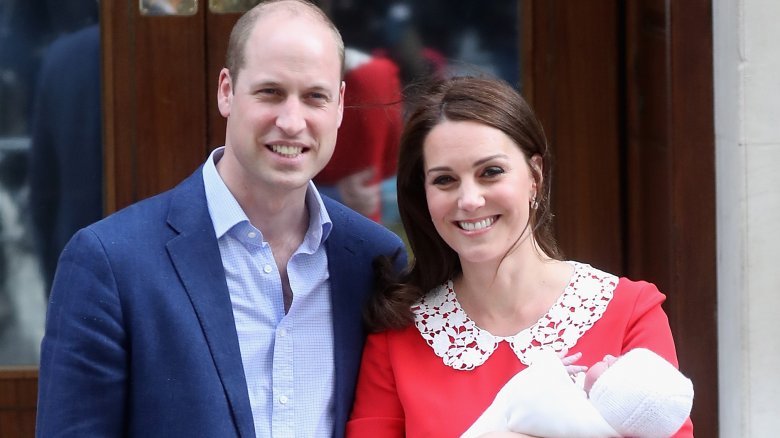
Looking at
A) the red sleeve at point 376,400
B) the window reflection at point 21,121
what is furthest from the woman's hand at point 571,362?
the window reflection at point 21,121

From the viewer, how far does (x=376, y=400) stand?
2.86 meters

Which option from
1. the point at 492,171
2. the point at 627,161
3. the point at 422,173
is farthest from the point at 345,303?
the point at 627,161

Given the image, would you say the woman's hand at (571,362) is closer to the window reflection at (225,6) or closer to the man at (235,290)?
the man at (235,290)

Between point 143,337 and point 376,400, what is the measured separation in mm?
543

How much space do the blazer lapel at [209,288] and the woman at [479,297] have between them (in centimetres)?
30

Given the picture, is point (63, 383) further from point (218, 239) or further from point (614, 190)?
point (614, 190)

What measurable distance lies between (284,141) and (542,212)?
661mm

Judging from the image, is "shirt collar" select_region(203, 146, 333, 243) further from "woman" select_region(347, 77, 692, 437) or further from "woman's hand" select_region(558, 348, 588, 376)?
"woman's hand" select_region(558, 348, 588, 376)

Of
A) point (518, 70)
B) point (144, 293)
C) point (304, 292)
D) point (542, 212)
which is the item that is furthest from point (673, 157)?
point (144, 293)

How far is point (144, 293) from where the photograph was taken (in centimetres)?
263

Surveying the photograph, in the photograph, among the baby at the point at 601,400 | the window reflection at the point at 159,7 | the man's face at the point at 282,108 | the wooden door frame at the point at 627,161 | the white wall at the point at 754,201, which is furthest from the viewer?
the window reflection at the point at 159,7

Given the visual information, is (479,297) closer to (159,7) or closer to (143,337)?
(143,337)

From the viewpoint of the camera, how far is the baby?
2488mm

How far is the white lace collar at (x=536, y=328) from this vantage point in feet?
9.14
